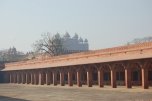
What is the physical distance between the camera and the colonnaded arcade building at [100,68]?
3216cm

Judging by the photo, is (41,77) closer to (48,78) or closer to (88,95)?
(48,78)

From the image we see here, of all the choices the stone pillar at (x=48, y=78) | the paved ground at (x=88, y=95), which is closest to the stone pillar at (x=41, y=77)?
the stone pillar at (x=48, y=78)

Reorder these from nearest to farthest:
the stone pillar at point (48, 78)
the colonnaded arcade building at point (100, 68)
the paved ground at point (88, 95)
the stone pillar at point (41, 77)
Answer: the paved ground at point (88, 95), the colonnaded arcade building at point (100, 68), the stone pillar at point (48, 78), the stone pillar at point (41, 77)

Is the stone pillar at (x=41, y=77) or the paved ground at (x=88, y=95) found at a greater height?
the paved ground at (x=88, y=95)

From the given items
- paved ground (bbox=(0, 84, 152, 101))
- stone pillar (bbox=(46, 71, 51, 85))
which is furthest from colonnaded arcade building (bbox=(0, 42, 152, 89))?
paved ground (bbox=(0, 84, 152, 101))

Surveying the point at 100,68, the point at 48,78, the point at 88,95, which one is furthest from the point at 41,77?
the point at 88,95

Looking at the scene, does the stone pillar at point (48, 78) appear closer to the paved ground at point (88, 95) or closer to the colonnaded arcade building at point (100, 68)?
the colonnaded arcade building at point (100, 68)

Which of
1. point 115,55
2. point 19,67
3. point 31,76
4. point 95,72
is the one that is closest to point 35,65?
point 31,76

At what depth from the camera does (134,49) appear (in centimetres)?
3334

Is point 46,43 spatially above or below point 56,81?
above

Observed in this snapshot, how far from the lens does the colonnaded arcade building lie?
105ft

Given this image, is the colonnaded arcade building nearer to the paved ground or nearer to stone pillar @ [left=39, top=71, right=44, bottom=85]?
stone pillar @ [left=39, top=71, right=44, bottom=85]

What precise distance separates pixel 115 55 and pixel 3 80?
145 feet

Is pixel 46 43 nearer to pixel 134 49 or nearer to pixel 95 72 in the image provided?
pixel 95 72
